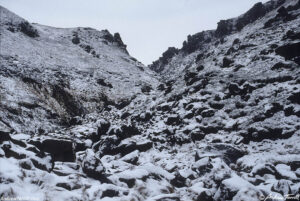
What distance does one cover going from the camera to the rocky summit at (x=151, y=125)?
973cm

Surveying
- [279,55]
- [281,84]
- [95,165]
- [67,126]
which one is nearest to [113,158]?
[95,165]

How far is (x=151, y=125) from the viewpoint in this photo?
19359mm

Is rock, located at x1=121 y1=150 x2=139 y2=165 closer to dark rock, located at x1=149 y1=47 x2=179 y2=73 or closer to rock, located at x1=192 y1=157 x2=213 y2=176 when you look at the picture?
rock, located at x1=192 y1=157 x2=213 y2=176

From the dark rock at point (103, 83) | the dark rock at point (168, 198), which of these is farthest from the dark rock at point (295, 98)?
the dark rock at point (103, 83)

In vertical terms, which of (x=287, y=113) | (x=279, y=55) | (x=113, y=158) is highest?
(x=279, y=55)

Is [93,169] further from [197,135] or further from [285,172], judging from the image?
[285,172]

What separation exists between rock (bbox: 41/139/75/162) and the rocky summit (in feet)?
0.15

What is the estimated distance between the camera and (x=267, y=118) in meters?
15.1

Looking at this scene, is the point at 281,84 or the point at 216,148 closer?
the point at 216,148

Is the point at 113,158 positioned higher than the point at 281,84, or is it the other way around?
the point at 281,84

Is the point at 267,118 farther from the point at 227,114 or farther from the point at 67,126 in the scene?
the point at 67,126

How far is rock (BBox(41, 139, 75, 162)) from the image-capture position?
12062 mm

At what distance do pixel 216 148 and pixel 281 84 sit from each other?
7.31 m

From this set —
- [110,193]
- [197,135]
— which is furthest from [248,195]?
[197,135]
